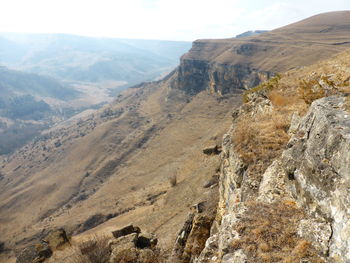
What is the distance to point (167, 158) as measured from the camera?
235ft

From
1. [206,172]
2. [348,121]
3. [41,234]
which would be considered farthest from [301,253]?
[41,234]

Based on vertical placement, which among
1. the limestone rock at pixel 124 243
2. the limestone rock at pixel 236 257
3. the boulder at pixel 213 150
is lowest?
the boulder at pixel 213 150

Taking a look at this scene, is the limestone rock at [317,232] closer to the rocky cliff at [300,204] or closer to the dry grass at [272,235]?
the rocky cliff at [300,204]

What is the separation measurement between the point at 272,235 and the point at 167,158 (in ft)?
211

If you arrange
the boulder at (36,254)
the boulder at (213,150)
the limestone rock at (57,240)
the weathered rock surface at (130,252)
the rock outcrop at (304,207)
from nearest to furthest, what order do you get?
the rock outcrop at (304,207), the weathered rock surface at (130,252), the boulder at (36,254), the limestone rock at (57,240), the boulder at (213,150)

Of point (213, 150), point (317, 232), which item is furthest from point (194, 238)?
point (213, 150)

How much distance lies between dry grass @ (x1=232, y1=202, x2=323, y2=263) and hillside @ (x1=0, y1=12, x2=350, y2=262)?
128 millimetres

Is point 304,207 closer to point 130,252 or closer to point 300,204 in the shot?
point 300,204

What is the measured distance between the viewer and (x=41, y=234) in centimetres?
5944

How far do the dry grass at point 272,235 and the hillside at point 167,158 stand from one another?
5.1 inches

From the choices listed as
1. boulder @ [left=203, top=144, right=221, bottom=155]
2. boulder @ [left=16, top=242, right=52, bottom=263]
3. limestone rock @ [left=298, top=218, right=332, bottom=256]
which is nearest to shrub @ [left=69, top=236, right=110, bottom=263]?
boulder @ [left=16, top=242, right=52, bottom=263]

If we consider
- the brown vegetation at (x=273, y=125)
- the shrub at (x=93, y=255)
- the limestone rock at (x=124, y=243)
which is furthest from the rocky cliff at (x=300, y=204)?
the shrub at (x=93, y=255)

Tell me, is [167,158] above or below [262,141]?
below

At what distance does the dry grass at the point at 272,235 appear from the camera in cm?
673
